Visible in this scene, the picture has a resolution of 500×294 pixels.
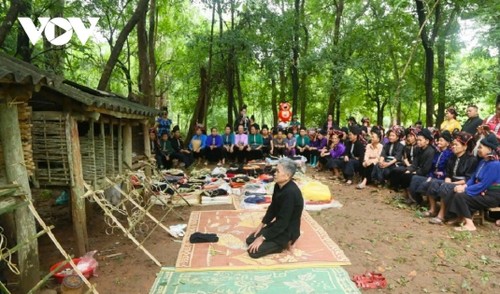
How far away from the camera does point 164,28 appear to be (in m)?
21.4

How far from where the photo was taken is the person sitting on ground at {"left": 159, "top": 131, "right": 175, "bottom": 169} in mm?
13172

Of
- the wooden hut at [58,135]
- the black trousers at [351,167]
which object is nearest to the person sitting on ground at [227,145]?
the black trousers at [351,167]

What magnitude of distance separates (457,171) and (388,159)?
119 inches

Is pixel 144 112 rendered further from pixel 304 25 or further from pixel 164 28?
pixel 164 28

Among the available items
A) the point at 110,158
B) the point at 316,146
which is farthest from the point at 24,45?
the point at 316,146

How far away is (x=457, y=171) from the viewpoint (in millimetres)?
6852

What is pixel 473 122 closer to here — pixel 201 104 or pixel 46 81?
pixel 46 81

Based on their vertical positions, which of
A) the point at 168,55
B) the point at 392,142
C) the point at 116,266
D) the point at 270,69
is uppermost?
the point at 168,55

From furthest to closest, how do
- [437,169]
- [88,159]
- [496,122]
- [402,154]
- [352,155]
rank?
[352,155]
[402,154]
[496,122]
[437,169]
[88,159]

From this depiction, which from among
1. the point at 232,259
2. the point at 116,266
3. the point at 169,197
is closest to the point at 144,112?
the point at 169,197

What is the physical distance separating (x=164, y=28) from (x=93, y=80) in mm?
6198

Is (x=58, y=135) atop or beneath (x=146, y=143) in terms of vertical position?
atop

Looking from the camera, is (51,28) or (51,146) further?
(51,28)

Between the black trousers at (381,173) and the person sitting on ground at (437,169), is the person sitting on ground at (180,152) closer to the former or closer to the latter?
the black trousers at (381,173)
